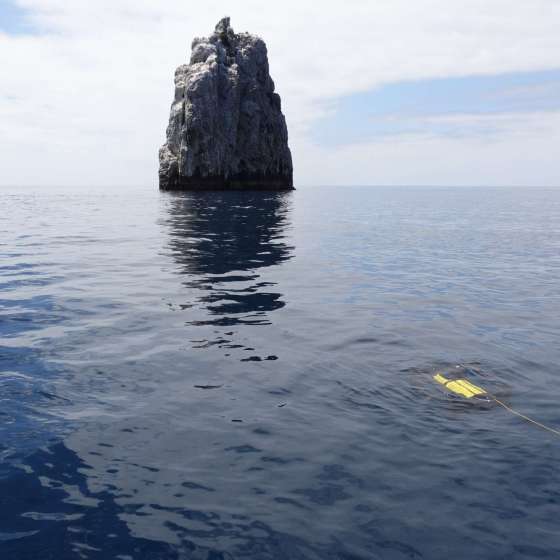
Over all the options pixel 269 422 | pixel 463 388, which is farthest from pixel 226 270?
pixel 269 422

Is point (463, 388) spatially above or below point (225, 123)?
below

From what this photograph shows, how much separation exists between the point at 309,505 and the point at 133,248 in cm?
2305

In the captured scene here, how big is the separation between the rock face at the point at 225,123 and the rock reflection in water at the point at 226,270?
5796 cm

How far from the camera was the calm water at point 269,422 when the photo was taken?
5.33 metres

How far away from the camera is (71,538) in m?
5.13

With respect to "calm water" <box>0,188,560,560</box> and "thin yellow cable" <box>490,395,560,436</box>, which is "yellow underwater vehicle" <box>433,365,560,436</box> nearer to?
"thin yellow cable" <box>490,395,560,436</box>

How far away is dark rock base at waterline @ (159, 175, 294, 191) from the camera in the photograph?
96.8 metres

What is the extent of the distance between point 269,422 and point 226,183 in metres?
97.3

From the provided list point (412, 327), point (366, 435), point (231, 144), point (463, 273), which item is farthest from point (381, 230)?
point (231, 144)

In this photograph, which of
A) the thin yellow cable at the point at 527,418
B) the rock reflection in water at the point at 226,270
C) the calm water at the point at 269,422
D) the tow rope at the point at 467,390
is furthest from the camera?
the rock reflection in water at the point at 226,270

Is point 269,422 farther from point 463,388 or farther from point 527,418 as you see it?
point 527,418

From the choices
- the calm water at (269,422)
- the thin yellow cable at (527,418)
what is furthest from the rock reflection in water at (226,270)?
the thin yellow cable at (527,418)

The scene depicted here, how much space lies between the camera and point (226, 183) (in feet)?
334

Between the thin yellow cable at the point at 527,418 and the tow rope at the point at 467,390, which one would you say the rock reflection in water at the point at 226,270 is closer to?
the tow rope at the point at 467,390
